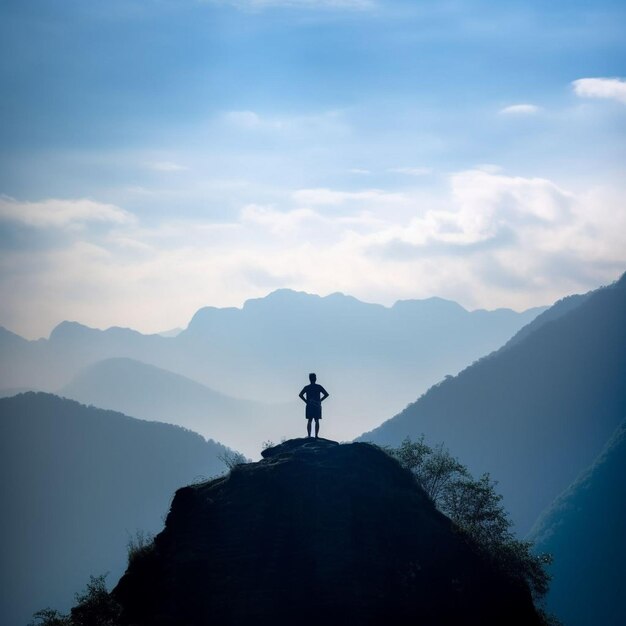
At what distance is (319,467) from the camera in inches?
1368

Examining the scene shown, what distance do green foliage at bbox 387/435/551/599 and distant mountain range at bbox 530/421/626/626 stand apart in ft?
322

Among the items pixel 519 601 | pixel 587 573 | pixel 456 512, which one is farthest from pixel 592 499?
pixel 519 601

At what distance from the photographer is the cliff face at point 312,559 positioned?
30719 mm

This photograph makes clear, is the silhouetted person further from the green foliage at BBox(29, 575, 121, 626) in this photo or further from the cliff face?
the green foliage at BBox(29, 575, 121, 626)

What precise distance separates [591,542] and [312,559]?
140 meters

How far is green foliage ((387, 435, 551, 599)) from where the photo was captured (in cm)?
4406

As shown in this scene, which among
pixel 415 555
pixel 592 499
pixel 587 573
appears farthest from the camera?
pixel 592 499

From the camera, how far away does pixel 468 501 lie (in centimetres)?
4866

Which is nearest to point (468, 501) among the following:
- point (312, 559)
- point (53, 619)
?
point (312, 559)

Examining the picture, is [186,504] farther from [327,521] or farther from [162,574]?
[327,521]

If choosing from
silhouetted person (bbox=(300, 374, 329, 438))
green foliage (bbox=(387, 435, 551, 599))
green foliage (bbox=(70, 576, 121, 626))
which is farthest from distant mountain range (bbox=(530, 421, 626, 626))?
green foliage (bbox=(70, 576, 121, 626))

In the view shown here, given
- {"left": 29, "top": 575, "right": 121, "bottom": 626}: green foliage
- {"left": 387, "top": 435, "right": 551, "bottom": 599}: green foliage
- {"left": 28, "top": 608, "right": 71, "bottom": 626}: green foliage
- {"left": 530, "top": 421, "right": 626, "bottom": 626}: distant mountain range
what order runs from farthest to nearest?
{"left": 530, "top": 421, "right": 626, "bottom": 626}: distant mountain range, {"left": 387, "top": 435, "right": 551, "bottom": 599}: green foliage, {"left": 28, "top": 608, "right": 71, "bottom": 626}: green foliage, {"left": 29, "top": 575, "right": 121, "bottom": 626}: green foliage

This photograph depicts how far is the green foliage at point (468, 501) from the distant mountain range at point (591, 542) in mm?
98257

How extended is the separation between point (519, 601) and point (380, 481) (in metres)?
7.68
